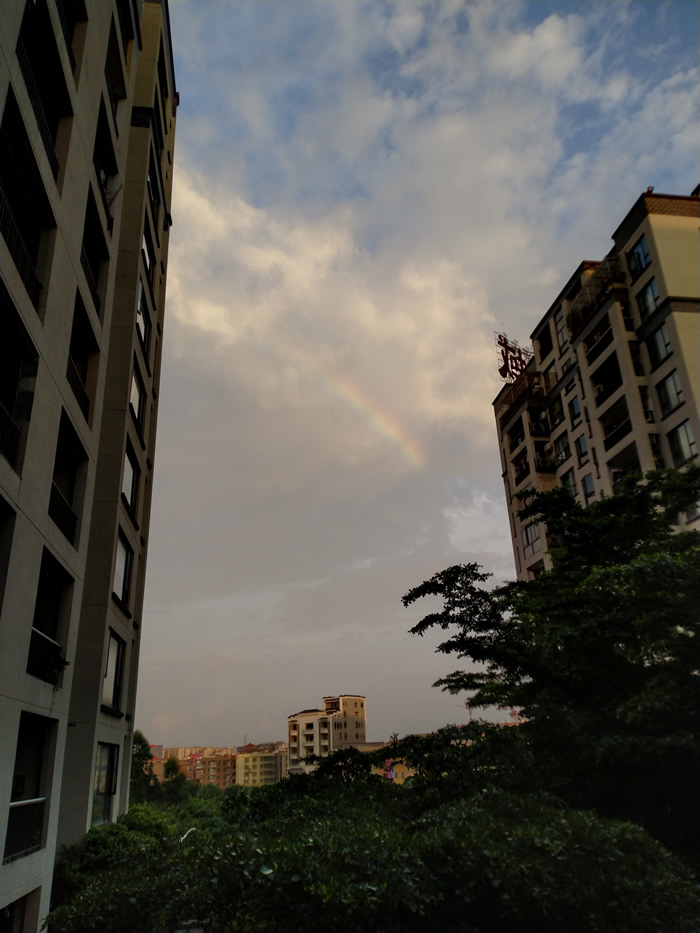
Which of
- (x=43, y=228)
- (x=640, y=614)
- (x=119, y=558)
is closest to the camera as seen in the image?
(x=43, y=228)

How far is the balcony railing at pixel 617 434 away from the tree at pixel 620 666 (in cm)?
1325

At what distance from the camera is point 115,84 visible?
1920cm

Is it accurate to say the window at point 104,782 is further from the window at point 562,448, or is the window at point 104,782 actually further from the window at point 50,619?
the window at point 562,448

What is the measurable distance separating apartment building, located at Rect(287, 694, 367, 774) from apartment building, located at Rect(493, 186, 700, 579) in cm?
11286

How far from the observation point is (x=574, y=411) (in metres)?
36.7

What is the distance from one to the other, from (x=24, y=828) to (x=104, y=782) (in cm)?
858

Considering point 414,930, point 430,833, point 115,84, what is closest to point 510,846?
point 430,833

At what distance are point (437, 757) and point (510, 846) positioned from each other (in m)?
4.08

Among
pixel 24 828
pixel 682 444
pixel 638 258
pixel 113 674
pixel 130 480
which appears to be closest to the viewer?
pixel 24 828

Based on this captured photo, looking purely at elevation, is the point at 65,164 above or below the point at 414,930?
above

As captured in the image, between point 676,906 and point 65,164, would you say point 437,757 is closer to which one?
point 676,906

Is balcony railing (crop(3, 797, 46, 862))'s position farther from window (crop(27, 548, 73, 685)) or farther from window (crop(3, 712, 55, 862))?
window (crop(27, 548, 73, 685))

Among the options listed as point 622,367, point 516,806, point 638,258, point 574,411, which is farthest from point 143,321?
point 574,411

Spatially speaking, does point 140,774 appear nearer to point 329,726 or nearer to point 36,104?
point 36,104
